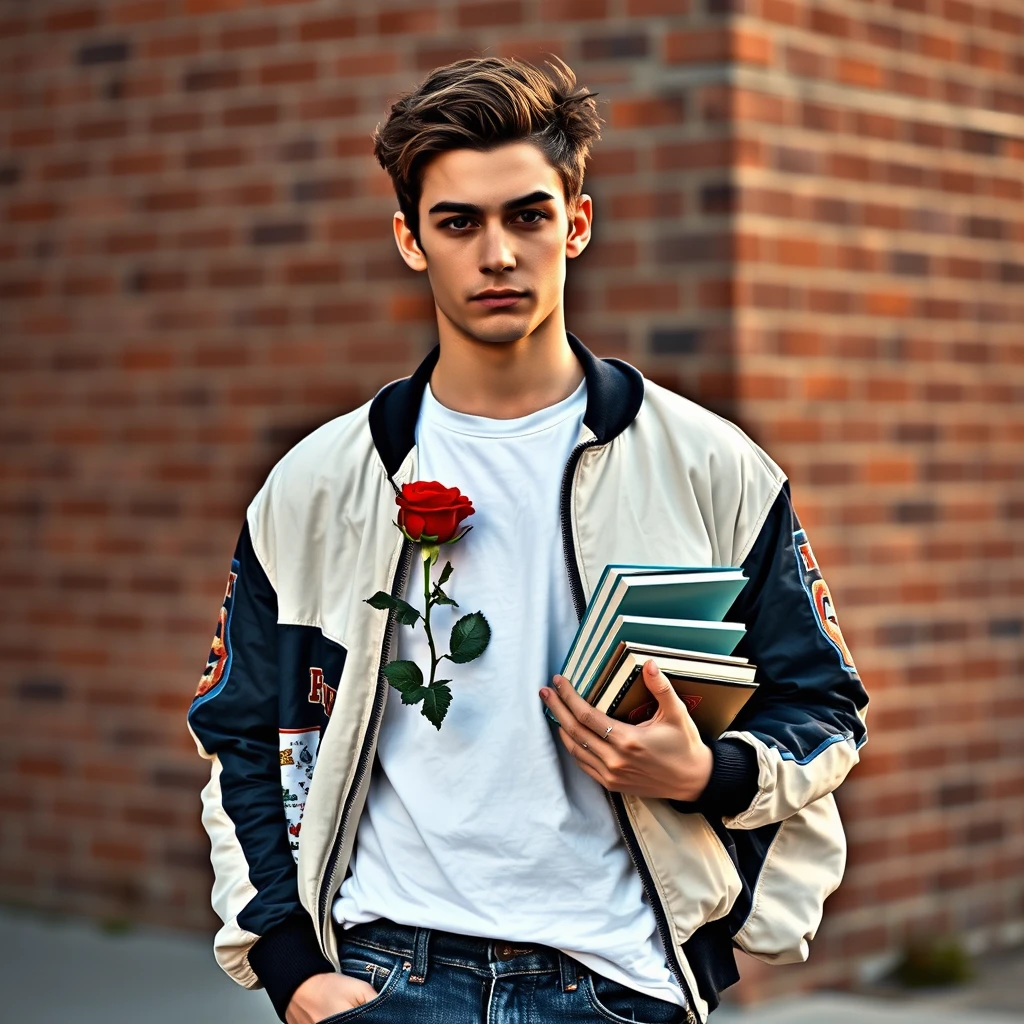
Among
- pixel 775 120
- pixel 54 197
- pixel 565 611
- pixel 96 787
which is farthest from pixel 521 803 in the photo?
pixel 54 197

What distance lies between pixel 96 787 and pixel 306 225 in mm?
2269

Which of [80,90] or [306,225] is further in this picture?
[80,90]

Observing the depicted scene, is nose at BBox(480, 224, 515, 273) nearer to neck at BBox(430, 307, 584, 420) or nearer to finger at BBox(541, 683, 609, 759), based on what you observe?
neck at BBox(430, 307, 584, 420)

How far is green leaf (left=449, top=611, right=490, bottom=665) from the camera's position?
265cm

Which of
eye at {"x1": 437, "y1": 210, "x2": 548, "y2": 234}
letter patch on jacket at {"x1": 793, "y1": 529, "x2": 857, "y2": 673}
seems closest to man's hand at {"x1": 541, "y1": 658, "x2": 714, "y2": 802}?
letter patch on jacket at {"x1": 793, "y1": 529, "x2": 857, "y2": 673}

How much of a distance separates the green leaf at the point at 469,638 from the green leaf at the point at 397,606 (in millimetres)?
68

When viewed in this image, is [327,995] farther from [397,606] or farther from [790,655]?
[790,655]

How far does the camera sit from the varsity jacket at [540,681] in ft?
8.75

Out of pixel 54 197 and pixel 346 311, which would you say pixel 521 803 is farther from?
pixel 54 197

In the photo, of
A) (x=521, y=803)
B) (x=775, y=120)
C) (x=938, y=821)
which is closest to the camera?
(x=521, y=803)

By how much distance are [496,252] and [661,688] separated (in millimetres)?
715

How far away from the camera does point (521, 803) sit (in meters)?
2.65

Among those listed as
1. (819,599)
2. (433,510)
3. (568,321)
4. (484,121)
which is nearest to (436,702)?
(433,510)

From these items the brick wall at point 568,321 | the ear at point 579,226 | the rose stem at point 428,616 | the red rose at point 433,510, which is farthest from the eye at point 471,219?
the brick wall at point 568,321
